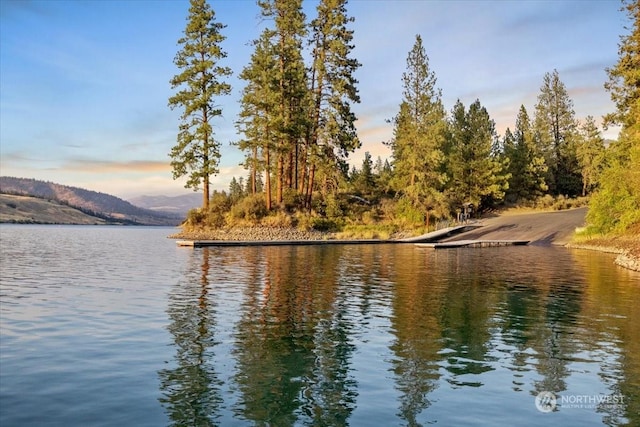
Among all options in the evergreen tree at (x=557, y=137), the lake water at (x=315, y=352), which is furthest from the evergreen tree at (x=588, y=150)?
the lake water at (x=315, y=352)

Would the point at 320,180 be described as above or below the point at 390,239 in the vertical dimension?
above

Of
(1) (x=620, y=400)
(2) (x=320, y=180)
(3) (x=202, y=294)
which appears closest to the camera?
(1) (x=620, y=400)

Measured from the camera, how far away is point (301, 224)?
5284 cm

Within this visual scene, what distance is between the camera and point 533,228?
5616 centimetres

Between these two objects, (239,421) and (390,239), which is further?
(390,239)

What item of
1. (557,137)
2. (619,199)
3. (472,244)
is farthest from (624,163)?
(557,137)

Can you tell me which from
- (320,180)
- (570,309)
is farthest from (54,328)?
(320,180)

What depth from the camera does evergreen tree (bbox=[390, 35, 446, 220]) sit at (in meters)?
60.5

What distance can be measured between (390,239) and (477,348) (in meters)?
41.4

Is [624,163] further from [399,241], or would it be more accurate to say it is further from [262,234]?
[262,234]

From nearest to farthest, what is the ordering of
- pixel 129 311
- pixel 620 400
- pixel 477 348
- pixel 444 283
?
1. pixel 620 400
2. pixel 477 348
3. pixel 129 311
4. pixel 444 283

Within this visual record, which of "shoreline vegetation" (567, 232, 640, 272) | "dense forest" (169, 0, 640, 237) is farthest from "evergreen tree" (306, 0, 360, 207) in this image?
"shoreline vegetation" (567, 232, 640, 272)

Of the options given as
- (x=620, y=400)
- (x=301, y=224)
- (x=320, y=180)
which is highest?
(x=320, y=180)

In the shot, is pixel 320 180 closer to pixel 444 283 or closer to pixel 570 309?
pixel 444 283
